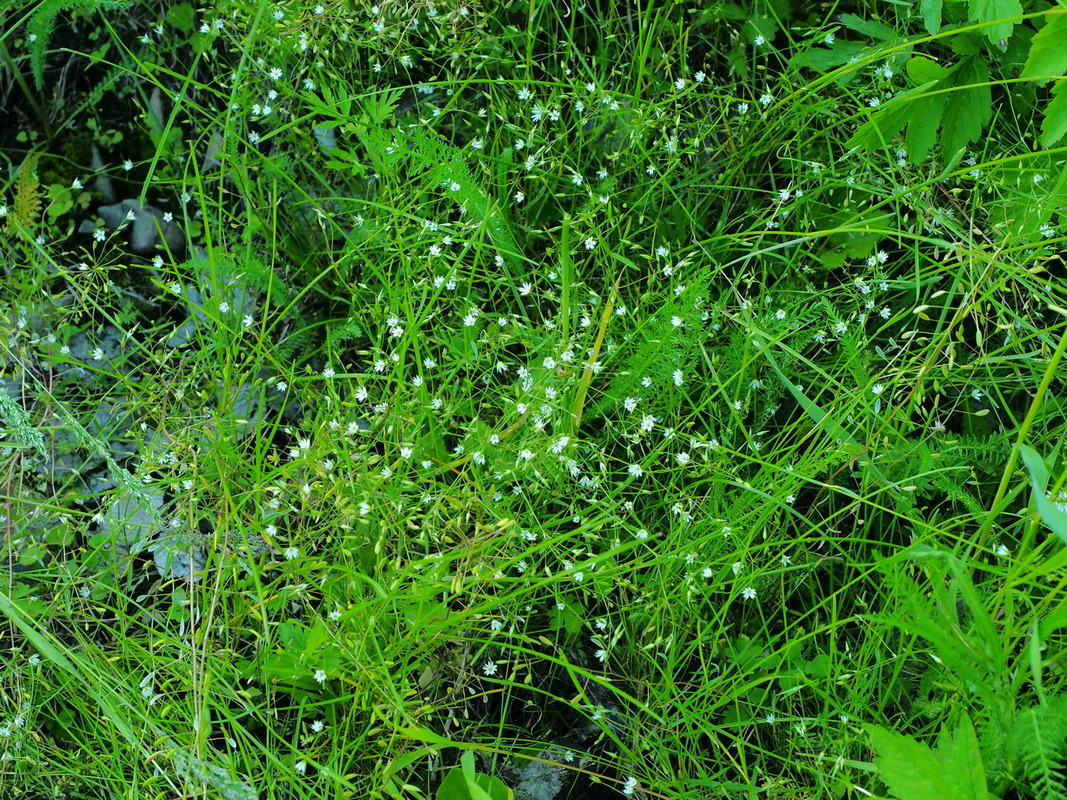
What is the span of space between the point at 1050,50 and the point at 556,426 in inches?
58.6

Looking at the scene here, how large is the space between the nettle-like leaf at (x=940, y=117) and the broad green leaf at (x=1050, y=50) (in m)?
0.28

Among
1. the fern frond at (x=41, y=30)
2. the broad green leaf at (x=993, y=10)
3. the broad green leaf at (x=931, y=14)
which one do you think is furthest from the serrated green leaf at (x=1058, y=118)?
the fern frond at (x=41, y=30)

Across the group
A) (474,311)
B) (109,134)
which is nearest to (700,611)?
(474,311)

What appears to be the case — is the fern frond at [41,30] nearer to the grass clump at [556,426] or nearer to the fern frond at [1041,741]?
the grass clump at [556,426]

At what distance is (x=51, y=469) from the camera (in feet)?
7.89

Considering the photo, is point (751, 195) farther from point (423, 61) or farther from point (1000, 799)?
point (1000, 799)

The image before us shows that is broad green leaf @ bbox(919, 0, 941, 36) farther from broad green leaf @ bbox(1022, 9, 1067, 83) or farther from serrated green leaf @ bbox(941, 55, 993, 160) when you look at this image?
broad green leaf @ bbox(1022, 9, 1067, 83)

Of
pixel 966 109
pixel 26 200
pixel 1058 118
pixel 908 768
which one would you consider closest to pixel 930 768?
pixel 908 768

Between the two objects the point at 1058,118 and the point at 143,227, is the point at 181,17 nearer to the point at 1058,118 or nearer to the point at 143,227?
the point at 143,227

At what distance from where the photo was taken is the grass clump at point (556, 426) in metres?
1.96

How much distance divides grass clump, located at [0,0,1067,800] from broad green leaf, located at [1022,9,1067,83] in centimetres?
1

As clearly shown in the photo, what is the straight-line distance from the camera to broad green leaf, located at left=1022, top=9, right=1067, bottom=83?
199cm

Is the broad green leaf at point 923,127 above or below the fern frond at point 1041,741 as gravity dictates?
above

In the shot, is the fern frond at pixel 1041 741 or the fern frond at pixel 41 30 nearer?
the fern frond at pixel 1041 741
